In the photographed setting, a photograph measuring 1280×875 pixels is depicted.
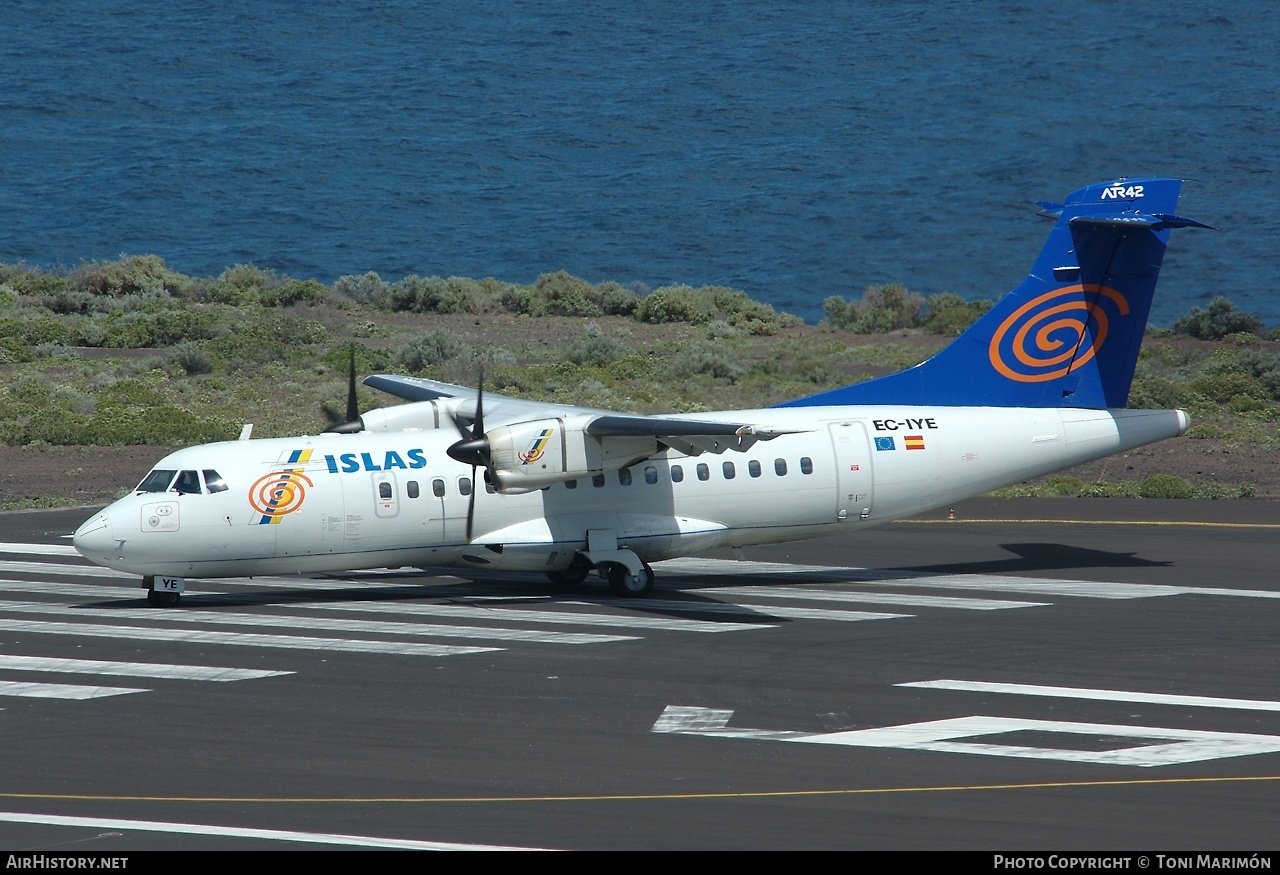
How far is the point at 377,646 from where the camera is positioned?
19594 millimetres

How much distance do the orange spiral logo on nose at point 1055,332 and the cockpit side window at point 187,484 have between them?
13.0 meters

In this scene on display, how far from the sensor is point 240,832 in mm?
11734

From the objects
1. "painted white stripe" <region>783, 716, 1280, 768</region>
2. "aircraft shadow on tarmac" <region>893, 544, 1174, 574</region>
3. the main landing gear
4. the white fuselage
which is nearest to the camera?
"painted white stripe" <region>783, 716, 1280, 768</region>

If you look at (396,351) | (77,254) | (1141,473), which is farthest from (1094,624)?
(77,254)

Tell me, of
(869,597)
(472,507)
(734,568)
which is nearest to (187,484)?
(472,507)

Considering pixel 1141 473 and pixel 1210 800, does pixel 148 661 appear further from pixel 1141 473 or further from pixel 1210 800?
pixel 1141 473

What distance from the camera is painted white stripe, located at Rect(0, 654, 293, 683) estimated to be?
17797 mm

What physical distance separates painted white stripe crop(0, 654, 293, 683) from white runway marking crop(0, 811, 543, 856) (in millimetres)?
5432

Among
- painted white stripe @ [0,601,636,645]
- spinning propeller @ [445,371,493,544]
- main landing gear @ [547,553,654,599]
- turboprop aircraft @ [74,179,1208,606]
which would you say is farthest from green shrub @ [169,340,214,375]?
spinning propeller @ [445,371,493,544]

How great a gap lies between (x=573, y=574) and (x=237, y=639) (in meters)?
5.83

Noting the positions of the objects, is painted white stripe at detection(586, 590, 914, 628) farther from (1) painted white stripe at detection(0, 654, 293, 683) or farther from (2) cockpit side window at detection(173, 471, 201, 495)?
(1) painted white stripe at detection(0, 654, 293, 683)

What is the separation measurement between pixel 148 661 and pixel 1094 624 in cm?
1269

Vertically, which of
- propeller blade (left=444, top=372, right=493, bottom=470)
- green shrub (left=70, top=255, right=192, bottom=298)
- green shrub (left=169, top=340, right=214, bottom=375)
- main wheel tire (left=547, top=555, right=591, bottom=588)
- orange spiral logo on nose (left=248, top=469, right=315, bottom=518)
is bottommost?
main wheel tire (left=547, top=555, right=591, bottom=588)

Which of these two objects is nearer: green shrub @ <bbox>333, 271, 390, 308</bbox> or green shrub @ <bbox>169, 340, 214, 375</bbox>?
green shrub @ <bbox>169, 340, 214, 375</bbox>
